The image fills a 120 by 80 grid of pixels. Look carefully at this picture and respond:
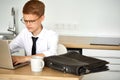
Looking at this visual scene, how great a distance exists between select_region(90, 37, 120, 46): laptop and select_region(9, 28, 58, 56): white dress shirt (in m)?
0.77

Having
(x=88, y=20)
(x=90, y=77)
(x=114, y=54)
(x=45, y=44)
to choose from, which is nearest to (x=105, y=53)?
(x=114, y=54)

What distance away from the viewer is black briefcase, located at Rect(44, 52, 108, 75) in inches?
60.1

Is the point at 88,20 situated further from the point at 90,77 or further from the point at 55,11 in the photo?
the point at 90,77

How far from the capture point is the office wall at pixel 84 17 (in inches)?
131

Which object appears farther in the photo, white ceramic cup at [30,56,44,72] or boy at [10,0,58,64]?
boy at [10,0,58,64]

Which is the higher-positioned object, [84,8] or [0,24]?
[84,8]

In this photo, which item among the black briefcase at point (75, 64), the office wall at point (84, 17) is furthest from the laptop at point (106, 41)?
the black briefcase at point (75, 64)

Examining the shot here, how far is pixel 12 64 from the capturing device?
5.41 ft

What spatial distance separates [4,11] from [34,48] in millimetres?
1550

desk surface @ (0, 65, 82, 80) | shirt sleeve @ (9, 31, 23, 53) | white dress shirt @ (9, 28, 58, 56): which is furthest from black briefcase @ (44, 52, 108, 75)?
shirt sleeve @ (9, 31, 23, 53)

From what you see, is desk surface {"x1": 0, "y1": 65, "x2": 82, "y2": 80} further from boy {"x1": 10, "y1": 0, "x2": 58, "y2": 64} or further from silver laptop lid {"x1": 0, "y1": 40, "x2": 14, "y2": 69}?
boy {"x1": 10, "y1": 0, "x2": 58, "y2": 64}

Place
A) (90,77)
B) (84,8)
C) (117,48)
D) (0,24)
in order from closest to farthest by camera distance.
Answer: (117,48), (90,77), (84,8), (0,24)

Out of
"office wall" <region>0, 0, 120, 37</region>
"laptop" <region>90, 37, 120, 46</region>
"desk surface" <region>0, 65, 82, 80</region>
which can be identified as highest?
"office wall" <region>0, 0, 120, 37</region>

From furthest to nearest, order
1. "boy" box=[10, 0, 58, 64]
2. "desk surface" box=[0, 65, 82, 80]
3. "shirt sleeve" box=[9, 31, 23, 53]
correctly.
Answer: "shirt sleeve" box=[9, 31, 23, 53] → "boy" box=[10, 0, 58, 64] → "desk surface" box=[0, 65, 82, 80]
